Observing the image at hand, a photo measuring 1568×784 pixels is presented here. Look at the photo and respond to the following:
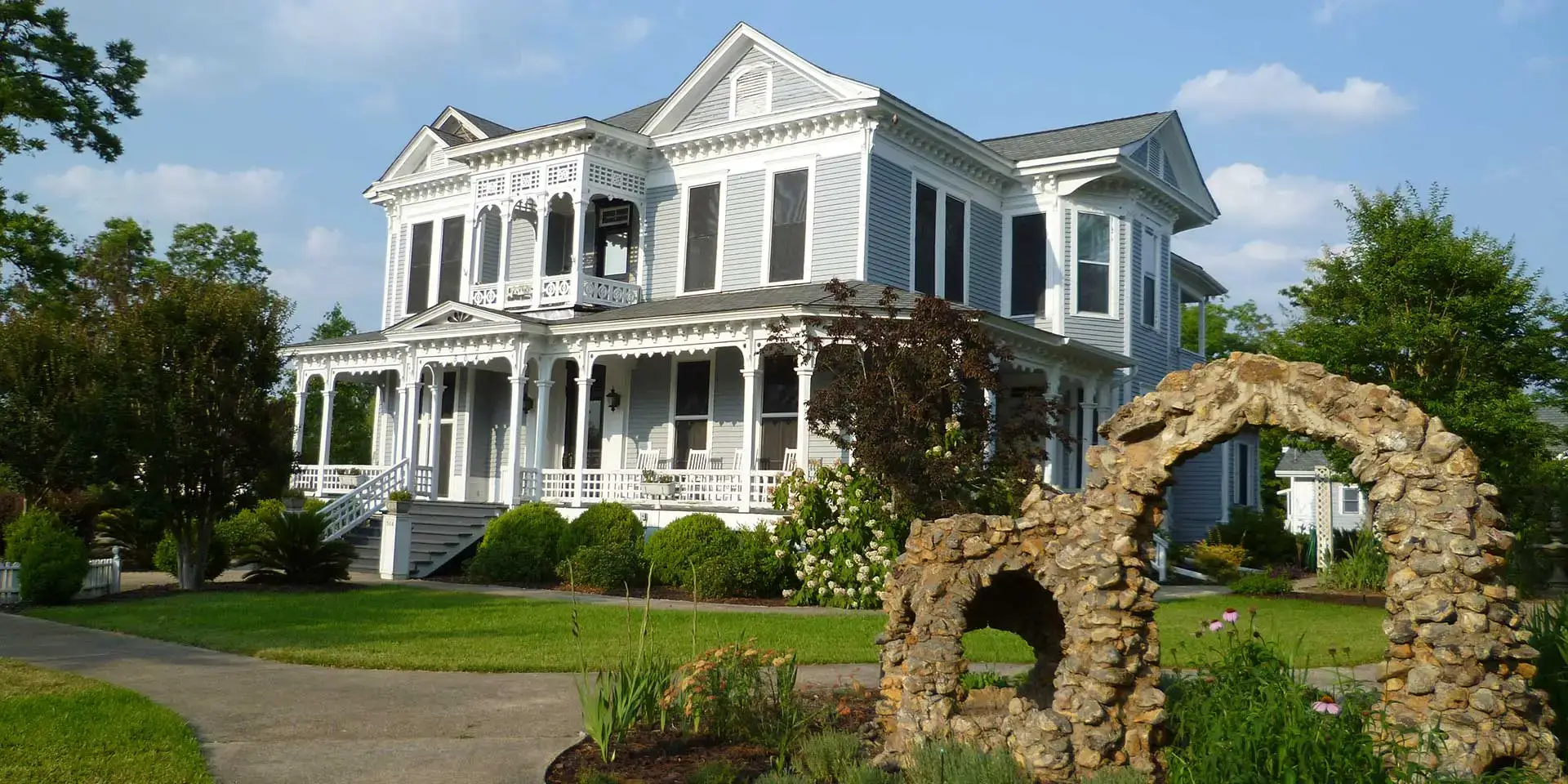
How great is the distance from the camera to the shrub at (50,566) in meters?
15.5

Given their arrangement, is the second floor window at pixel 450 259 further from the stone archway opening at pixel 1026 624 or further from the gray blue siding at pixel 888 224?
the stone archway opening at pixel 1026 624

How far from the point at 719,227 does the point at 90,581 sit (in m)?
12.2

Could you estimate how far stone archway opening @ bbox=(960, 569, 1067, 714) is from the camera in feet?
26.9

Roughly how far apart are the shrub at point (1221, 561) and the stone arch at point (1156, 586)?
1657 cm

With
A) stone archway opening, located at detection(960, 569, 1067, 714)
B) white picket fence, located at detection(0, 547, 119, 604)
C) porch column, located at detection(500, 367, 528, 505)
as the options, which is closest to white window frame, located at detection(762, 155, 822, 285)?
porch column, located at detection(500, 367, 528, 505)

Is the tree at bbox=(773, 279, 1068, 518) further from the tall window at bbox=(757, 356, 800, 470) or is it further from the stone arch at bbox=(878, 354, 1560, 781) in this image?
the stone arch at bbox=(878, 354, 1560, 781)

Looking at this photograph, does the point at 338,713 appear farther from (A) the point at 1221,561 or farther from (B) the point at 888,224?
(A) the point at 1221,561

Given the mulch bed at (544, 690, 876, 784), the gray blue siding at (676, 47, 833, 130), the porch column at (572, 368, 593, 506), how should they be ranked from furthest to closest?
the gray blue siding at (676, 47, 833, 130), the porch column at (572, 368, 593, 506), the mulch bed at (544, 690, 876, 784)

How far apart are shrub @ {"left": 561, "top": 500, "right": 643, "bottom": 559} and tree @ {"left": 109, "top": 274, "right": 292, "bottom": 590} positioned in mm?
4555

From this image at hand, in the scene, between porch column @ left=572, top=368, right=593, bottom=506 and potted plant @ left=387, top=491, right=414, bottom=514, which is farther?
porch column @ left=572, top=368, right=593, bottom=506

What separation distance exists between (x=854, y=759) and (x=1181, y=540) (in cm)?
2368

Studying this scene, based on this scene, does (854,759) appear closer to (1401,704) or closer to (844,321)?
(1401,704)

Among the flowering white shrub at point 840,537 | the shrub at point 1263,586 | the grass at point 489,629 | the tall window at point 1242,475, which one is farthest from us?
the tall window at point 1242,475

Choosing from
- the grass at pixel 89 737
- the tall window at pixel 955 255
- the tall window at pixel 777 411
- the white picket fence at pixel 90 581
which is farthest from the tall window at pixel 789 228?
the grass at pixel 89 737
